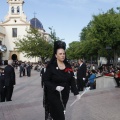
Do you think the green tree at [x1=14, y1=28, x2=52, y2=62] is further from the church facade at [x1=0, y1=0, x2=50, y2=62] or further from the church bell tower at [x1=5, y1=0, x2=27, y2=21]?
the church bell tower at [x1=5, y1=0, x2=27, y2=21]

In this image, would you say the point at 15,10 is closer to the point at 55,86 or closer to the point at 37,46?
the point at 37,46

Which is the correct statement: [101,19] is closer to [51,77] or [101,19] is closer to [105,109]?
[105,109]

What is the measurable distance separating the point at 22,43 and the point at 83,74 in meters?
38.6

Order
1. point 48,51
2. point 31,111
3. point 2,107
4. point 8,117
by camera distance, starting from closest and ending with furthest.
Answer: point 8,117 < point 31,111 < point 2,107 < point 48,51

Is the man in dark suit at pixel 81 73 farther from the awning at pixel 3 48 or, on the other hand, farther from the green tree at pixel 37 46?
the awning at pixel 3 48

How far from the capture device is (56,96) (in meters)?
5.66

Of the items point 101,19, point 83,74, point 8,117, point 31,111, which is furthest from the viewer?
point 101,19

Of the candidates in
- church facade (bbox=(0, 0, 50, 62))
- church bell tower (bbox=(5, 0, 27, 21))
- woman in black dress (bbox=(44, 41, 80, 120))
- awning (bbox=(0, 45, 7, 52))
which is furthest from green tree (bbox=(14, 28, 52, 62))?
woman in black dress (bbox=(44, 41, 80, 120))

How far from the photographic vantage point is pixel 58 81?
5.69m

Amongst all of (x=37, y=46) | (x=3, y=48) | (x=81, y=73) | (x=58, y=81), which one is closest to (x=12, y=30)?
(x=3, y=48)

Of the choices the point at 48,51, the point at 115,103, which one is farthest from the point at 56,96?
the point at 48,51

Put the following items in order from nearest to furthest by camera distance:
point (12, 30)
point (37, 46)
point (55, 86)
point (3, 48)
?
1. point (55, 86)
2. point (37, 46)
3. point (3, 48)
4. point (12, 30)

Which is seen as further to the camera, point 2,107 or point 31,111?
point 2,107

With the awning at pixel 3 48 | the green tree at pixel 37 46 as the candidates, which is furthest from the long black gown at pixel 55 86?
the awning at pixel 3 48
